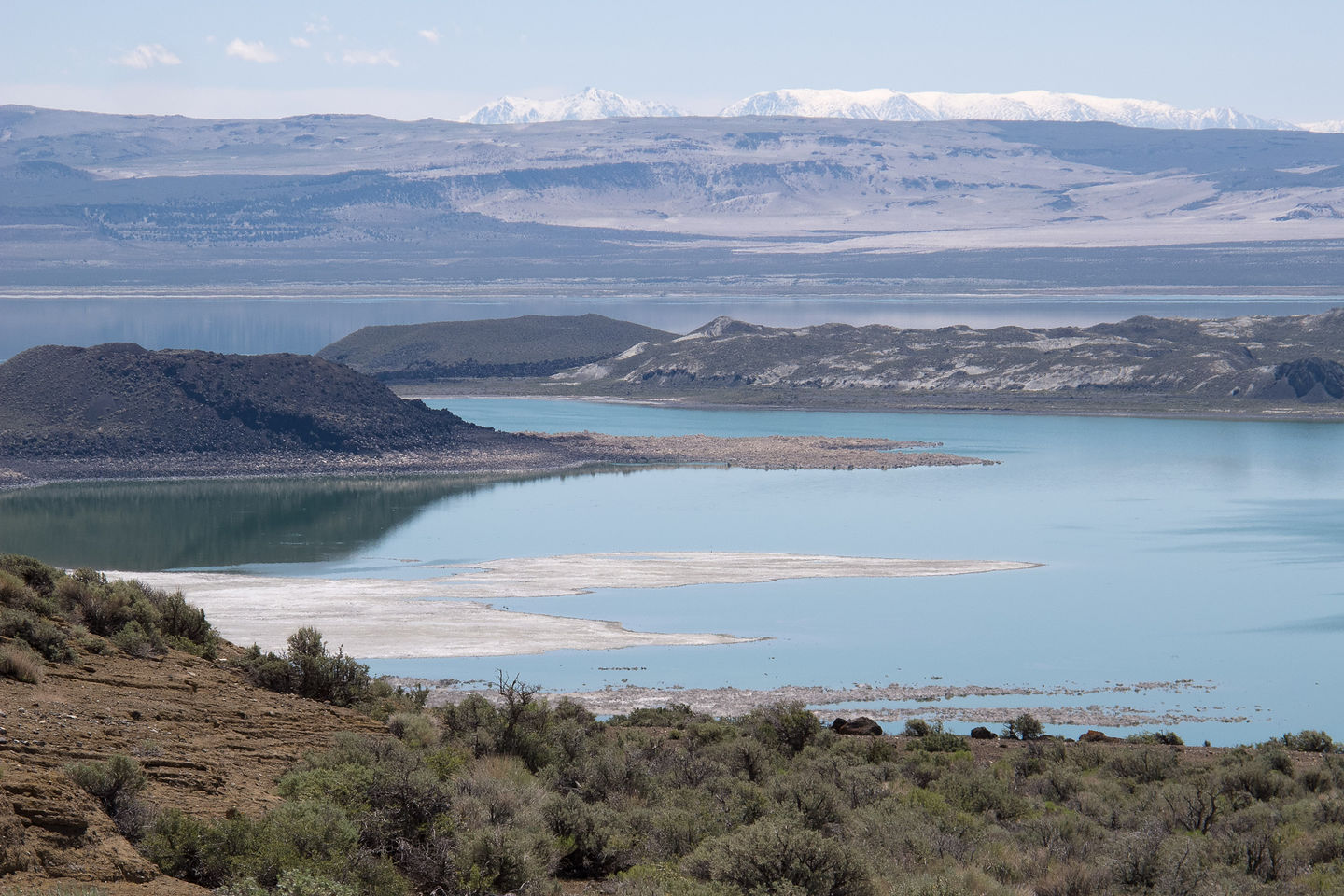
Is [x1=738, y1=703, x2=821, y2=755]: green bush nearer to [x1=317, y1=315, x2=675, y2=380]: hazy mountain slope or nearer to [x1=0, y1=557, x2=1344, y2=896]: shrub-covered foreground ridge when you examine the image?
[x1=0, y1=557, x2=1344, y2=896]: shrub-covered foreground ridge

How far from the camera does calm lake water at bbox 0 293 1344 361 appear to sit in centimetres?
13400

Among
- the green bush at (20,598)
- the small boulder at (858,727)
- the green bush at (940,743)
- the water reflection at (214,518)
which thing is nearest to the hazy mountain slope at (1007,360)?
the water reflection at (214,518)

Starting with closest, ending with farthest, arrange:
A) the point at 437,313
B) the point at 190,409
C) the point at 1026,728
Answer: the point at 1026,728 → the point at 190,409 → the point at 437,313

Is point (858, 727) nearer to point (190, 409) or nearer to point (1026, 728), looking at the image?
point (1026, 728)

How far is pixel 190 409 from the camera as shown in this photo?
202ft

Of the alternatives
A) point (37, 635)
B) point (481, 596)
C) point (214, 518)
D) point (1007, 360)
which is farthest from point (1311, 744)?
point (1007, 360)

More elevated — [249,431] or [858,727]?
[249,431]

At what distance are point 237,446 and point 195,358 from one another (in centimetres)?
553

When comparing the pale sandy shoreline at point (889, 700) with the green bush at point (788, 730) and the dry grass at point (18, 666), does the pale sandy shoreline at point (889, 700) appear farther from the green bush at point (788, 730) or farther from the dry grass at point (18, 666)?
the dry grass at point (18, 666)

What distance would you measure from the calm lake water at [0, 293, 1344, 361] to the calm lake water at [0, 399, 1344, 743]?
65.5 metres

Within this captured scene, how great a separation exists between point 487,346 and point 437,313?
5810cm

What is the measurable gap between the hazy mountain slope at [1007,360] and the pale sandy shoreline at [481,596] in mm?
51425

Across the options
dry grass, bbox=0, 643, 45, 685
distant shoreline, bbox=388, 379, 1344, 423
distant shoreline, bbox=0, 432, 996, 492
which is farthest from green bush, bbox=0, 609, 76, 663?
distant shoreline, bbox=388, 379, 1344, 423

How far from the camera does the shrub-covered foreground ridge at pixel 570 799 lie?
387 inches
